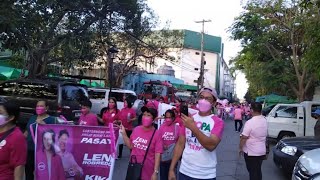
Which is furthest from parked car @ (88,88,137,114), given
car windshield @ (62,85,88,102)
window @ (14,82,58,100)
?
window @ (14,82,58,100)

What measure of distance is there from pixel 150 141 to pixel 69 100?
9359mm

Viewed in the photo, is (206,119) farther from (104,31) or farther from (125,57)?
(125,57)

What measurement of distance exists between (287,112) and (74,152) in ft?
38.4

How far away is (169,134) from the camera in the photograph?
6.02 meters

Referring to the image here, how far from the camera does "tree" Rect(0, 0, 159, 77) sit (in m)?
12.9

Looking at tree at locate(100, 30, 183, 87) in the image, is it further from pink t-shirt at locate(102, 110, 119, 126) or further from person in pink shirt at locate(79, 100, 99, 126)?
person in pink shirt at locate(79, 100, 99, 126)

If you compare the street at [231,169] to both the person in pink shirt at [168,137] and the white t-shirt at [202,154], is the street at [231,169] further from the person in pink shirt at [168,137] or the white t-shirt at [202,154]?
the white t-shirt at [202,154]

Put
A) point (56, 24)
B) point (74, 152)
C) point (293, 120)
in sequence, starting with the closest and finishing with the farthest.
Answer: point (74, 152) → point (293, 120) → point (56, 24)

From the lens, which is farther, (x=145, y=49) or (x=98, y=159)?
(x=145, y=49)

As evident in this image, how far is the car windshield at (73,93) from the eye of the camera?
45.0ft

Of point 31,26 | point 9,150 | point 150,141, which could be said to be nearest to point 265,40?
point 31,26

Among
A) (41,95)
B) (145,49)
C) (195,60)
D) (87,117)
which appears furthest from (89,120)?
(195,60)

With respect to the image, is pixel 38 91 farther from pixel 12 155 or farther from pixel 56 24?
pixel 12 155

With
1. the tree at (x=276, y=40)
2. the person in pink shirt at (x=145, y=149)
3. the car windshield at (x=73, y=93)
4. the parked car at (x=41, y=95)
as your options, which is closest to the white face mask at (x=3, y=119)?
the person in pink shirt at (x=145, y=149)
